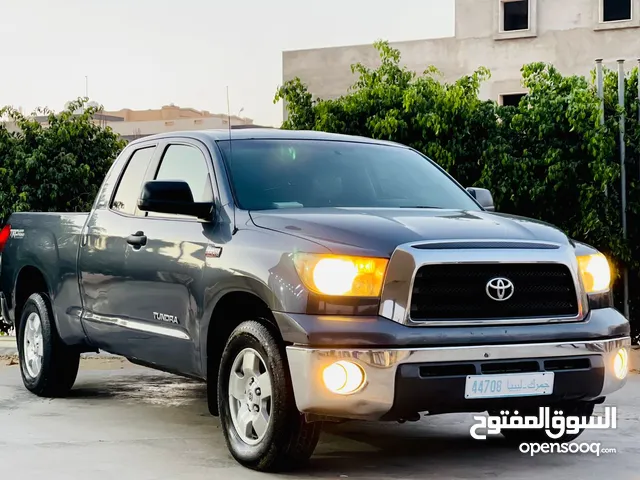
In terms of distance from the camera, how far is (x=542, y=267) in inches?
240

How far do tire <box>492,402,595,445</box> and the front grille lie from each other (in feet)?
3.11

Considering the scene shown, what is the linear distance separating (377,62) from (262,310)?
36.4 meters

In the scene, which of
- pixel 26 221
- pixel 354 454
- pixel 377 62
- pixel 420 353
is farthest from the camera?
pixel 377 62

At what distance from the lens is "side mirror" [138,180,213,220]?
268 inches

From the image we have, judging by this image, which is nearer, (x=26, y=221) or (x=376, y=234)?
(x=376, y=234)

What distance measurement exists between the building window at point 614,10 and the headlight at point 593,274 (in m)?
33.2

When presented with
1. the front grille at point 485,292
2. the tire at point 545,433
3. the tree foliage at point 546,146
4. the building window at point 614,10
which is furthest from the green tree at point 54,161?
the building window at point 614,10

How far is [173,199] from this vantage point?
682 centimetres

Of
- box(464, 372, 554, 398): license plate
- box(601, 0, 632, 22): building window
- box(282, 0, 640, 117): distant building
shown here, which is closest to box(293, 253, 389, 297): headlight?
box(464, 372, 554, 398): license plate

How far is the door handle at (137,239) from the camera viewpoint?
7484mm

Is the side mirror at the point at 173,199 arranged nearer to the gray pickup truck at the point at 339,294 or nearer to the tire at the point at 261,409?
the gray pickup truck at the point at 339,294

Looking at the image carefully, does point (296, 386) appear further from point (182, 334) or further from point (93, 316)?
point (93, 316)

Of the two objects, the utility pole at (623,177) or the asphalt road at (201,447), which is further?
the utility pole at (623,177)

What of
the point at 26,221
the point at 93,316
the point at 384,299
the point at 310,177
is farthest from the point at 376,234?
the point at 26,221
